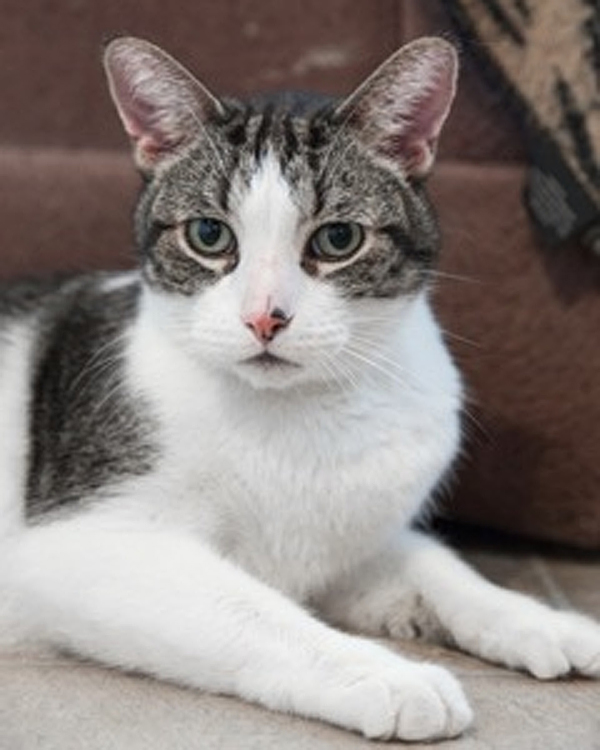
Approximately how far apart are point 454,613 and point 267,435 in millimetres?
357

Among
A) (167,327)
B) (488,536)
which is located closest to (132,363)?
(167,327)

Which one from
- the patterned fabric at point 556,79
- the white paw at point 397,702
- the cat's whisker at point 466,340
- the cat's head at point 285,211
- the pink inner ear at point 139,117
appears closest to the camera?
the white paw at point 397,702

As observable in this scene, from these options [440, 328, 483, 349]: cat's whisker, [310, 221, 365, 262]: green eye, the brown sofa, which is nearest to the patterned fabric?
the brown sofa

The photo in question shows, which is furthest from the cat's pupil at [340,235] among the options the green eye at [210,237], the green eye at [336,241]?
the green eye at [210,237]

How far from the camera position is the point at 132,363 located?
5.75ft

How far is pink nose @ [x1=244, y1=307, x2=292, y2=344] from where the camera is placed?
1.47m

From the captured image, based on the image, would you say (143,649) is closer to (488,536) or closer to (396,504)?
(396,504)

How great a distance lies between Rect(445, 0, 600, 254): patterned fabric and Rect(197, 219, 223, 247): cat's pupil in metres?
0.63

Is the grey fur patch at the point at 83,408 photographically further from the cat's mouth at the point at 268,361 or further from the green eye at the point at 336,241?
the green eye at the point at 336,241

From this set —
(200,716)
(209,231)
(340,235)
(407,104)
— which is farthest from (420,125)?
(200,716)

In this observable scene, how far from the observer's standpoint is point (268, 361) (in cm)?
154

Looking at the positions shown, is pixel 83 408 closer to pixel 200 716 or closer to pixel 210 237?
pixel 210 237

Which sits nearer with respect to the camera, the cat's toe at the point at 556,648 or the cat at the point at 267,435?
the cat at the point at 267,435

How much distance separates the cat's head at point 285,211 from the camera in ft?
5.00
